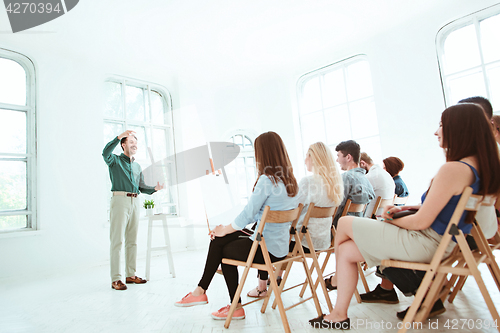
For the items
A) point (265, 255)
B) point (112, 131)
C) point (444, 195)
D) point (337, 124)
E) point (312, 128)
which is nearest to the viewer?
point (444, 195)

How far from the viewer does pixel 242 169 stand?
7152mm

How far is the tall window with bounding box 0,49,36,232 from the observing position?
14.5 feet

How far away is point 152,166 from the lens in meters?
6.01

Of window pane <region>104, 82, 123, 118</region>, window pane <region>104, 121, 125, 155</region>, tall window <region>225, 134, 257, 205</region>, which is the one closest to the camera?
window pane <region>104, 121, 125, 155</region>

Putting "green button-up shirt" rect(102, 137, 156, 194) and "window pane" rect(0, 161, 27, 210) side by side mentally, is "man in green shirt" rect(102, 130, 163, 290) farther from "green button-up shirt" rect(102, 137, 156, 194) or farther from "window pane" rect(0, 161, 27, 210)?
"window pane" rect(0, 161, 27, 210)

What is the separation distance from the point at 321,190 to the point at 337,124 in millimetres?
4171

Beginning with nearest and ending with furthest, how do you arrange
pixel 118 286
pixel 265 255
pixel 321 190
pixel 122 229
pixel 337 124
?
pixel 265 255, pixel 321 190, pixel 118 286, pixel 122 229, pixel 337 124

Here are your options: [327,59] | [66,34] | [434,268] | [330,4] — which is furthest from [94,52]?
[434,268]

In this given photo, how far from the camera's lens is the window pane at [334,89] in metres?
6.16

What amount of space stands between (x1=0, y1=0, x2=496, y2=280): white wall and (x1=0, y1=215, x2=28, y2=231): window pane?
308mm

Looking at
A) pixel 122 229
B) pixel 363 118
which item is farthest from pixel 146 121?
pixel 363 118

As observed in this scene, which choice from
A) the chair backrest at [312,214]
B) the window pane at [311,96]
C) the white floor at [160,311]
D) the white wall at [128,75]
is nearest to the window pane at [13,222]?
the white wall at [128,75]

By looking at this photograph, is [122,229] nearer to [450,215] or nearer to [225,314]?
[225,314]

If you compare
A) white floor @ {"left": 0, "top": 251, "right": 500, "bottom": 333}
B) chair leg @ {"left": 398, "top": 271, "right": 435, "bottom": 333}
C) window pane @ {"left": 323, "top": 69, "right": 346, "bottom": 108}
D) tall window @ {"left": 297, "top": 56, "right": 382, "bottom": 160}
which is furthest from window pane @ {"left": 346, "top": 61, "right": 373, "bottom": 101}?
chair leg @ {"left": 398, "top": 271, "right": 435, "bottom": 333}
